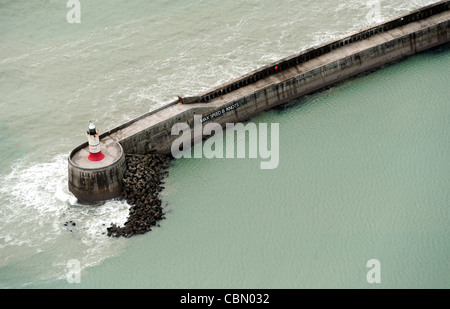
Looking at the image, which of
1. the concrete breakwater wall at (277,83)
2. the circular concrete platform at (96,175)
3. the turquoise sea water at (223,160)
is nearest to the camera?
the turquoise sea water at (223,160)

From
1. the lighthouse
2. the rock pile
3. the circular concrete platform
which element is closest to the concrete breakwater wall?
the circular concrete platform

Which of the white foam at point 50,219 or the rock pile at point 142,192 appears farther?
the rock pile at point 142,192

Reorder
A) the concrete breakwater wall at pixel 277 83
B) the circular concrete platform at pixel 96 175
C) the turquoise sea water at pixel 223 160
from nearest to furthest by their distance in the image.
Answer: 1. the turquoise sea water at pixel 223 160
2. the circular concrete platform at pixel 96 175
3. the concrete breakwater wall at pixel 277 83

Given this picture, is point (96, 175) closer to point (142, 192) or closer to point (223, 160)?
point (142, 192)

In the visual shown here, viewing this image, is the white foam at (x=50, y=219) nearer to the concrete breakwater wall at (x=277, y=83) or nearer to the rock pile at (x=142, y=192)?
the rock pile at (x=142, y=192)

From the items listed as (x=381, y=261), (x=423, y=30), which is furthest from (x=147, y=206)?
(x=423, y=30)

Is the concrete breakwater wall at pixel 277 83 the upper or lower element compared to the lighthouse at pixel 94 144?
upper

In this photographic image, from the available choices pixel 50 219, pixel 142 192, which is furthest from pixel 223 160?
pixel 50 219

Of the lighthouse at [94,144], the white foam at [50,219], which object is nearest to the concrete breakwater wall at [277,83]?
the lighthouse at [94,144]
